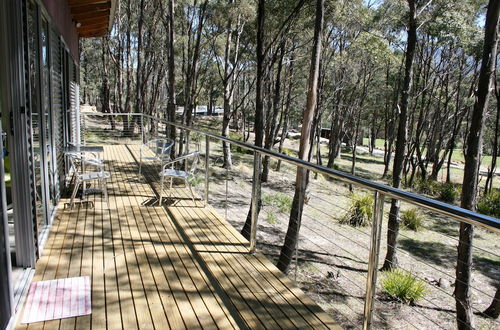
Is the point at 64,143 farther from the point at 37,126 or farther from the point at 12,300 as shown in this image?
the point at 12,300

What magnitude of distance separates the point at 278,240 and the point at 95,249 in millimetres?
7545

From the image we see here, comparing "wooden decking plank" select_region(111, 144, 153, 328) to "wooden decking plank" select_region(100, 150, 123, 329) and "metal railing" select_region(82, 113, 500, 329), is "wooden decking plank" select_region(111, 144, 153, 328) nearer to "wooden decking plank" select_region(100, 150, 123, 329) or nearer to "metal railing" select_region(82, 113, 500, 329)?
"wooden decking plank" select_region(100, 150, 123, 329)

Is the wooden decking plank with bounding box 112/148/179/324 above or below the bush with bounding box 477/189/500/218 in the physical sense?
above

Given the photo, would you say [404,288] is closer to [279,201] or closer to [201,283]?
[279,201]

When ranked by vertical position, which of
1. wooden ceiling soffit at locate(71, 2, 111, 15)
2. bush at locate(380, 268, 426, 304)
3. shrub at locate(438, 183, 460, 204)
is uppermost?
wooden ceiling soffit at locate(71, 2, 111, 15)

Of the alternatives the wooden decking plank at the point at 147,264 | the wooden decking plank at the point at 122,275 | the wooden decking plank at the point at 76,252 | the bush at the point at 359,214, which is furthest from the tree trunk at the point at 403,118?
the wooden decking plank at the point at 76,252

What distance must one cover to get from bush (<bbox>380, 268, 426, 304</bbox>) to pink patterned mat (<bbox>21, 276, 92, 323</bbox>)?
6.67 meters

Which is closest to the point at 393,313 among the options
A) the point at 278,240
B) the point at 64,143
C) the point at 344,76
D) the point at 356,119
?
the point at 278,240

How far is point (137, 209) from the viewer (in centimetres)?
440

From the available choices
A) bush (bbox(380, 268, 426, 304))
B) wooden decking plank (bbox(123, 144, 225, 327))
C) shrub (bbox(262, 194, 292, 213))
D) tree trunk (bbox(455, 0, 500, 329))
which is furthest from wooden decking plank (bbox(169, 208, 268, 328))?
shrub (bbox(262, 194, 292, 213))

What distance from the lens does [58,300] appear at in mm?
2328

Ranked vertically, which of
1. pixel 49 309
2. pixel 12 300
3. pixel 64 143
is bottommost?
pixel 49 309

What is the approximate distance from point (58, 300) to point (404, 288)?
7.13 meters

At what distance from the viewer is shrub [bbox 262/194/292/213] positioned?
487 inches
